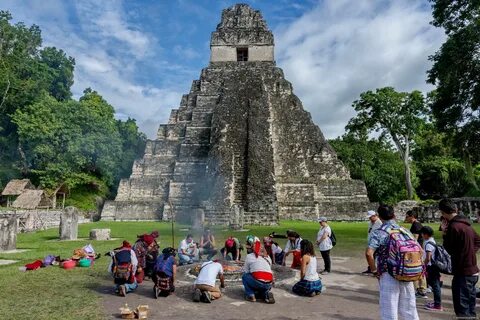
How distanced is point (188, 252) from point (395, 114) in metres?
29.5

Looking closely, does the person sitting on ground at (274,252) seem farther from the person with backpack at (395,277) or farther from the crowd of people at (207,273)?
the person with backpack at (395,277)

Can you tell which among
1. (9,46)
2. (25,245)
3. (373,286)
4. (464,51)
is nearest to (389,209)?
(373,286)

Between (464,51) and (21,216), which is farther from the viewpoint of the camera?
(21,216)

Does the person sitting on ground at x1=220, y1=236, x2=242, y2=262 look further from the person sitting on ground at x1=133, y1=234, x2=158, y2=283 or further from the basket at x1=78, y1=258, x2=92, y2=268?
the basket at x1=78, y1=258, x2=92, y2=268

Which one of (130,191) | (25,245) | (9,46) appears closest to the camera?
(25,245)

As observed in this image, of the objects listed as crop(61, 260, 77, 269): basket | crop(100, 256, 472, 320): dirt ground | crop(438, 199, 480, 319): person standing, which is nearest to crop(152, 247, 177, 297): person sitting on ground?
crop(100, 256, 472, 320): dirt ground

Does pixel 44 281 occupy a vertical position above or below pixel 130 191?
below

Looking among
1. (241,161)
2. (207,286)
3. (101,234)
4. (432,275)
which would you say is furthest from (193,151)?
(432,275)

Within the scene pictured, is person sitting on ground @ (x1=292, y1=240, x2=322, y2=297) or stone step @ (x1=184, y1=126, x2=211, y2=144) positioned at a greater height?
stone step @ (x1=184, y1=126, x2=211, y2=144)

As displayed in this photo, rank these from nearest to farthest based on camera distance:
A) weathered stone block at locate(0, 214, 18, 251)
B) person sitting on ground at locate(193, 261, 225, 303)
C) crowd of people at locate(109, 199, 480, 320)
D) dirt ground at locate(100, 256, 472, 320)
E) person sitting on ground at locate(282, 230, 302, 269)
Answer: crowd of people at locate(109, 199, 480, 320) < dirt ground at locate(100, 256, 472, 320) < person sitting on ground at locate(193, 261, 225, 303) < person sitting on ground at locate(282, 230, 302, 269) < weathered stone block at locate(0, 214, 18, 251)

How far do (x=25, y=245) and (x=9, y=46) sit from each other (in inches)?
1047

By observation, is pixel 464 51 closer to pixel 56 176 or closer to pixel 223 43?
pixel 223 43

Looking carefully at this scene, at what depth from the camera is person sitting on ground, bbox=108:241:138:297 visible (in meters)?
6.38

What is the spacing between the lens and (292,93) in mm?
27906
